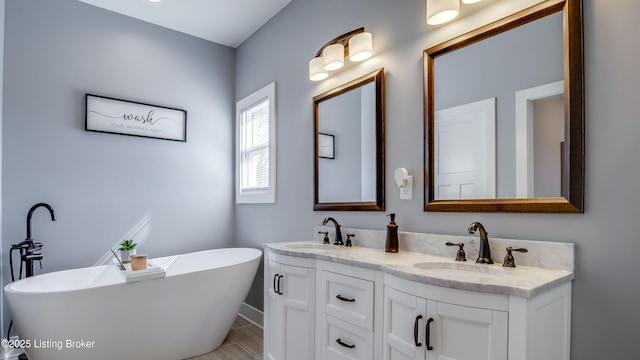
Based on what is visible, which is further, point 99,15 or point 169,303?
point 99,15

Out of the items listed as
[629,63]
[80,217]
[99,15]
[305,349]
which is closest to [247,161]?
[80,217]

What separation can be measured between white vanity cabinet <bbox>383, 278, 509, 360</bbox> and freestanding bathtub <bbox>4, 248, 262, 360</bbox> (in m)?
1.62

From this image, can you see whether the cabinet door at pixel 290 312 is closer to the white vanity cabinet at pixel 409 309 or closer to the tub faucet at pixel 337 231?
the white vanity cabinet at pixel 409 309

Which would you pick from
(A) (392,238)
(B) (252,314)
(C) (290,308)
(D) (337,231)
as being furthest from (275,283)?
(B) (252,314)

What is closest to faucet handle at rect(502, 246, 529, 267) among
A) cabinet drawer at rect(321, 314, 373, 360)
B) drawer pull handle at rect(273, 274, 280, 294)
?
cabinet drawer at rect(321, 314, 373, 360)

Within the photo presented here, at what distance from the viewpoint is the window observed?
326cm

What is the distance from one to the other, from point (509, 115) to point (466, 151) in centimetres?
25

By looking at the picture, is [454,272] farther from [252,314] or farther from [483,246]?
[252,314]

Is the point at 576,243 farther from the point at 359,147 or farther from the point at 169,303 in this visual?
the point at 169,303

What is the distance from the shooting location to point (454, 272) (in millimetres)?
1554

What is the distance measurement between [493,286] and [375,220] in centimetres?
111

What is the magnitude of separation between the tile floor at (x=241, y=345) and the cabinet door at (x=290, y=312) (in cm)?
59

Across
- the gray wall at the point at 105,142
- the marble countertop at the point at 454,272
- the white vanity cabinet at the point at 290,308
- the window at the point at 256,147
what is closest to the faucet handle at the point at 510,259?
the marble countertop at the point at 454,272

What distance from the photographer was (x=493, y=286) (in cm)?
111
